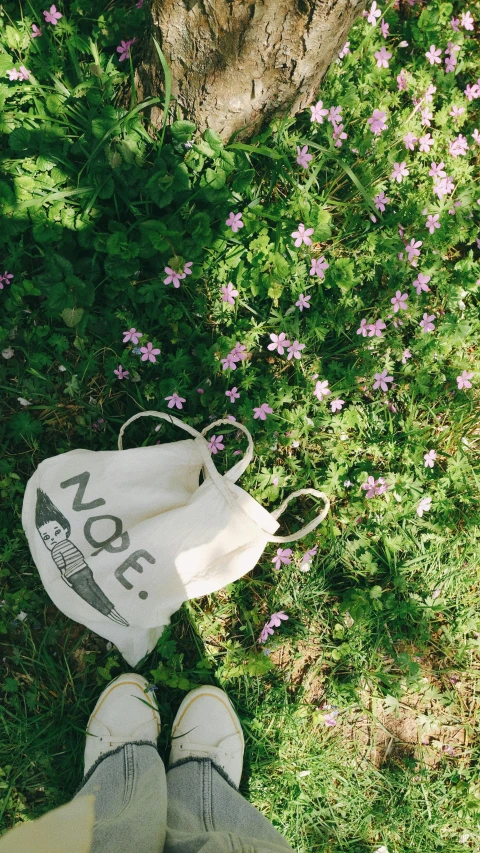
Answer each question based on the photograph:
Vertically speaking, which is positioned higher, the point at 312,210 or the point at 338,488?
the point at 312,210

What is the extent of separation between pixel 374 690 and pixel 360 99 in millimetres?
2737

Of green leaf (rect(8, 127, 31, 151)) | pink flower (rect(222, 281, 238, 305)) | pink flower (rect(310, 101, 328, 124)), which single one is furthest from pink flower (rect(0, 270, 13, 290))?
pink flower (rect(310, 101, 328, 124))

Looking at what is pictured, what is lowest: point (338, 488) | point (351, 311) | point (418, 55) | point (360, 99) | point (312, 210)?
point (338, 488)

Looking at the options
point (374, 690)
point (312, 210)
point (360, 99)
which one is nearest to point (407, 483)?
point (374, 690)

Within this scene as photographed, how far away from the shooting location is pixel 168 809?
2328mm

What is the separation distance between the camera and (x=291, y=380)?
8.61ft

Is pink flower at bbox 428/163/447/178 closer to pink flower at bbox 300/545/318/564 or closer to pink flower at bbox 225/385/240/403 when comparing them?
pink flower at bbox 225/385/240/403

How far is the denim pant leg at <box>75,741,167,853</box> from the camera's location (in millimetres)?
1938

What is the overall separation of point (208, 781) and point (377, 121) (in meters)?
2.93

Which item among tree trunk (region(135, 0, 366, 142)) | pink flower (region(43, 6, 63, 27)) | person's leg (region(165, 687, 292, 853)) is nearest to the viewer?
tree trunk (region(135, 0, 366, 142))

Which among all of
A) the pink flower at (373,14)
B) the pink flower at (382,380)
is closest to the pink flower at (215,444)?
the pink flower at (382,380)

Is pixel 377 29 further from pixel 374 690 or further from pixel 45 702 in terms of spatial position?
pixel 45 702

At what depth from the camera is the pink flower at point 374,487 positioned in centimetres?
255

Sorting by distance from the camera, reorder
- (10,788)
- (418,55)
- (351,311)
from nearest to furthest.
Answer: (10,788)
(351,311)
(418,55)
